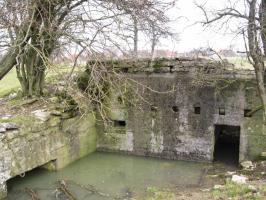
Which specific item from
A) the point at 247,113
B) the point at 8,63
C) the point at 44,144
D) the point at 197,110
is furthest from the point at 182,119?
the point at 8,63

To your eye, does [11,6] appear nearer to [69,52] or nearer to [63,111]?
[69,52]

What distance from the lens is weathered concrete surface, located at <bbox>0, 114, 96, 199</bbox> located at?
816 centimetres

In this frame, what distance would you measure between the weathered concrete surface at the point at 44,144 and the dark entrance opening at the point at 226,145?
387cm

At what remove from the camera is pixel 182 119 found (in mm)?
10578

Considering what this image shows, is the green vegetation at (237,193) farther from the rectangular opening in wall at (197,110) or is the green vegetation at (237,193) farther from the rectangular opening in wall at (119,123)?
the rectangular opening in wall at (119,123)

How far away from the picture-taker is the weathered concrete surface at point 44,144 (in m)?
8.16

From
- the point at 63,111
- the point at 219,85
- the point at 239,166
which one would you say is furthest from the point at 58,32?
the point at 239,166

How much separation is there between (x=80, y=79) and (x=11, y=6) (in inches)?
206

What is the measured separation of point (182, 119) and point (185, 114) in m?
0.17

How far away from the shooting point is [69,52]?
6562mm

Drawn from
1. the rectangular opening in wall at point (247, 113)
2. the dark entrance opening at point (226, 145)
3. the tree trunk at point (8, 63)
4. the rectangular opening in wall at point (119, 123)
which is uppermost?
the tree trunk at point (8, 63)

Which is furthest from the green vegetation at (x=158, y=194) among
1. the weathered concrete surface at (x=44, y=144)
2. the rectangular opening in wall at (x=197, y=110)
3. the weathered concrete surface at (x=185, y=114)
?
the rectangular opening in wall at (x=197, y=110)

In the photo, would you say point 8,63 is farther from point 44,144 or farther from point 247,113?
point 247,113

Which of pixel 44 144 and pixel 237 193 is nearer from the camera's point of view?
pixel 237 193
